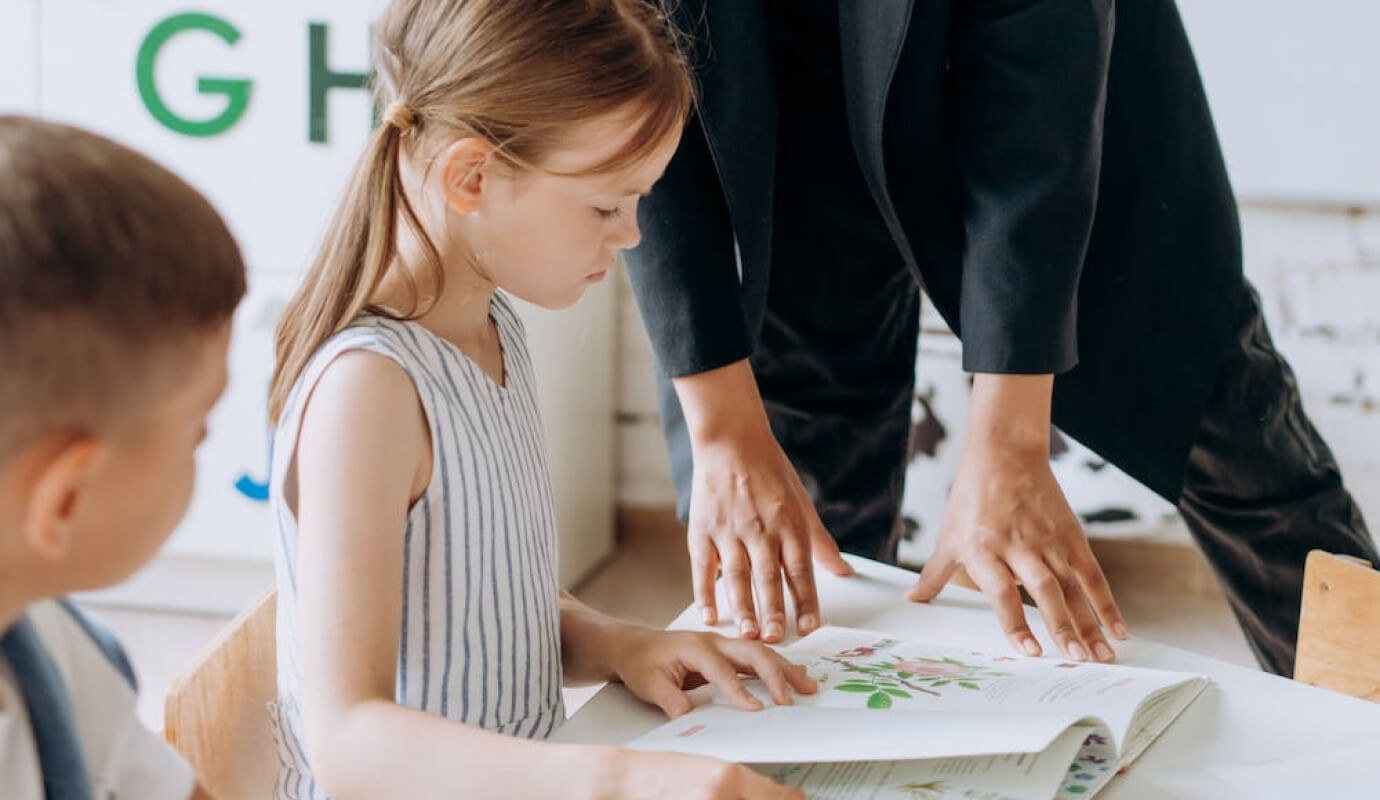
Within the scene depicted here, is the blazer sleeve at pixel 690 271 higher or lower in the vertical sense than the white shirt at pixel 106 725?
higher

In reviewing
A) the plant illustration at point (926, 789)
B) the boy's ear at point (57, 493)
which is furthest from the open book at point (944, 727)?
the boy's ear at point (57, 493)

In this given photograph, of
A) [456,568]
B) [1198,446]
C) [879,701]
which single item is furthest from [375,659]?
[1198,446]

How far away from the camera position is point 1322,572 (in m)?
0.88

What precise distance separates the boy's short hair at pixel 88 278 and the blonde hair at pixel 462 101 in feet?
1.03

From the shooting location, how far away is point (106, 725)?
59 centimetres

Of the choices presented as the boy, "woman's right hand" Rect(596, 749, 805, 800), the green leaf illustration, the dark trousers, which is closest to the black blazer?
the dark trousers

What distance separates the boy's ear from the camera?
0.46 meters

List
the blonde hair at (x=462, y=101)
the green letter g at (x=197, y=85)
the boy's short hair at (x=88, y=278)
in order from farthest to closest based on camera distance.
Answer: the green letter g at (x=197, y=85) → the blonde hair at (x=462, y=101) → the boy's short hair at (x=88, y=278)

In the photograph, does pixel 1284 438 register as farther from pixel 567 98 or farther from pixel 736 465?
pixel 567 98

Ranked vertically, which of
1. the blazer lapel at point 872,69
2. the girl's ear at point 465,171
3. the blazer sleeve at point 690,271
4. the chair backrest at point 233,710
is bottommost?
the chair backrest at point 233,710

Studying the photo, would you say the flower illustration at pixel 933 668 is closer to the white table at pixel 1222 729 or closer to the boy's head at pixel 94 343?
A: the white table at pixel 1222 729

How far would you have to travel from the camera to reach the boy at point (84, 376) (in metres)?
0.45

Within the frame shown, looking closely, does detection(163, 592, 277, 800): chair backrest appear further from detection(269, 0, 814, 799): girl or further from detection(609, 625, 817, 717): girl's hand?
→ detection(609, 625, 817, 717): girl's hand

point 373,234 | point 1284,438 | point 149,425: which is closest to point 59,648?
point 149,425
